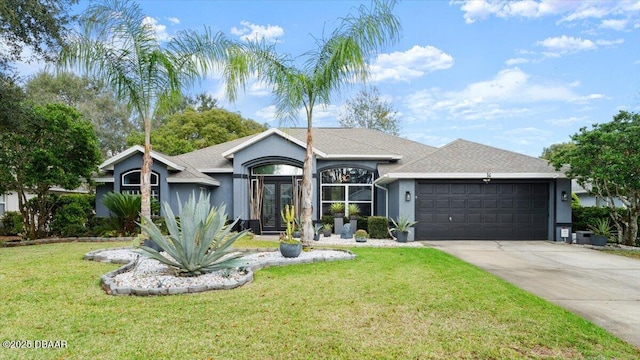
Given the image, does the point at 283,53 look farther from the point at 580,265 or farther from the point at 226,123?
the point at 226,123

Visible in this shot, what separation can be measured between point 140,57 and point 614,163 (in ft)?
48.0

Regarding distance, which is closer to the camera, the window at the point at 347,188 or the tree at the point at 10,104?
the tree at the point at 10,104

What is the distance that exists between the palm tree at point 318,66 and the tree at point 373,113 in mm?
23490

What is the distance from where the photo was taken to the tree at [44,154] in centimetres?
1262

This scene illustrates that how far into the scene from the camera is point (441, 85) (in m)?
21.8

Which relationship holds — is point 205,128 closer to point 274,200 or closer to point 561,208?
point 274,200

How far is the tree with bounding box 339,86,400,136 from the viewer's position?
33.6m

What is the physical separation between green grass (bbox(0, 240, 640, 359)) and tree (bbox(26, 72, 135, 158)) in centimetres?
2991

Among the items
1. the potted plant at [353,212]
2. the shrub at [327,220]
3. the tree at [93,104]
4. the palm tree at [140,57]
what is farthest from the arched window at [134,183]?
the tree at [93,104]

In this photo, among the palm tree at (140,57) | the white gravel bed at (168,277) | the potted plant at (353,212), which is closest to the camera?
the white gravel bed at (168,277)

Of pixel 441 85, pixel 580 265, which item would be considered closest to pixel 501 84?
pixel 441 85

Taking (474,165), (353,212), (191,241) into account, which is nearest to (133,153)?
(353,212)

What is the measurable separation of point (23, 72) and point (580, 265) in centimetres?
1723

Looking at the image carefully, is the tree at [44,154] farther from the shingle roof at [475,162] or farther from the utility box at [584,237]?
the utility box at [584,237]
